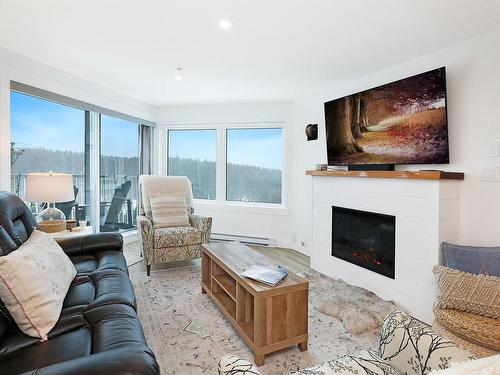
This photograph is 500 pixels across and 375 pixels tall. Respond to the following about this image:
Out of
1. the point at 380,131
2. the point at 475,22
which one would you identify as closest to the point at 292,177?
the point at 380,131

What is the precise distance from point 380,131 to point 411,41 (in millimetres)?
809

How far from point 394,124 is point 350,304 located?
1.69 meters

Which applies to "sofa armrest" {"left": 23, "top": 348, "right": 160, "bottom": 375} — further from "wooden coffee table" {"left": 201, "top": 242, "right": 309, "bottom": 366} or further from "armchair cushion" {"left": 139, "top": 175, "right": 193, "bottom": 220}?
"armchair cushion" {"left": 139, "top": 175, "right": 193, "bottom": 220}

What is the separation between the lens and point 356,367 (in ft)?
3.89

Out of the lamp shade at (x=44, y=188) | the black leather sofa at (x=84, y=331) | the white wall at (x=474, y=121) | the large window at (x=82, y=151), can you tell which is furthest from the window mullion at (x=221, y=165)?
the white wall at (x=474, y=121)

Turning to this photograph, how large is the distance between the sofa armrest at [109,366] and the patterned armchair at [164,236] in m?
2.34

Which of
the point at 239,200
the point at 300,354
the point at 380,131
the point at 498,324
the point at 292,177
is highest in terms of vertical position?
the point at 380,131

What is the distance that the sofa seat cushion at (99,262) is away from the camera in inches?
83.2

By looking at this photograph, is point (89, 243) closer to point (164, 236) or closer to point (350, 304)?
point (164, 236)

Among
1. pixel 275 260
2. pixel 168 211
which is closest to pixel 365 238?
pixel 275 260

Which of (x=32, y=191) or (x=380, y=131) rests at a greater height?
(x=380, y=131)

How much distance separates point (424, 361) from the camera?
3.63 feet

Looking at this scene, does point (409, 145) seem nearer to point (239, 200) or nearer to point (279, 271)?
point (279, 271)

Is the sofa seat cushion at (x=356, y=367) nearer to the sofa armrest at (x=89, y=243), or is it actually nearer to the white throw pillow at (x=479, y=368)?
the white throw pillow at (x=479, y=368)
